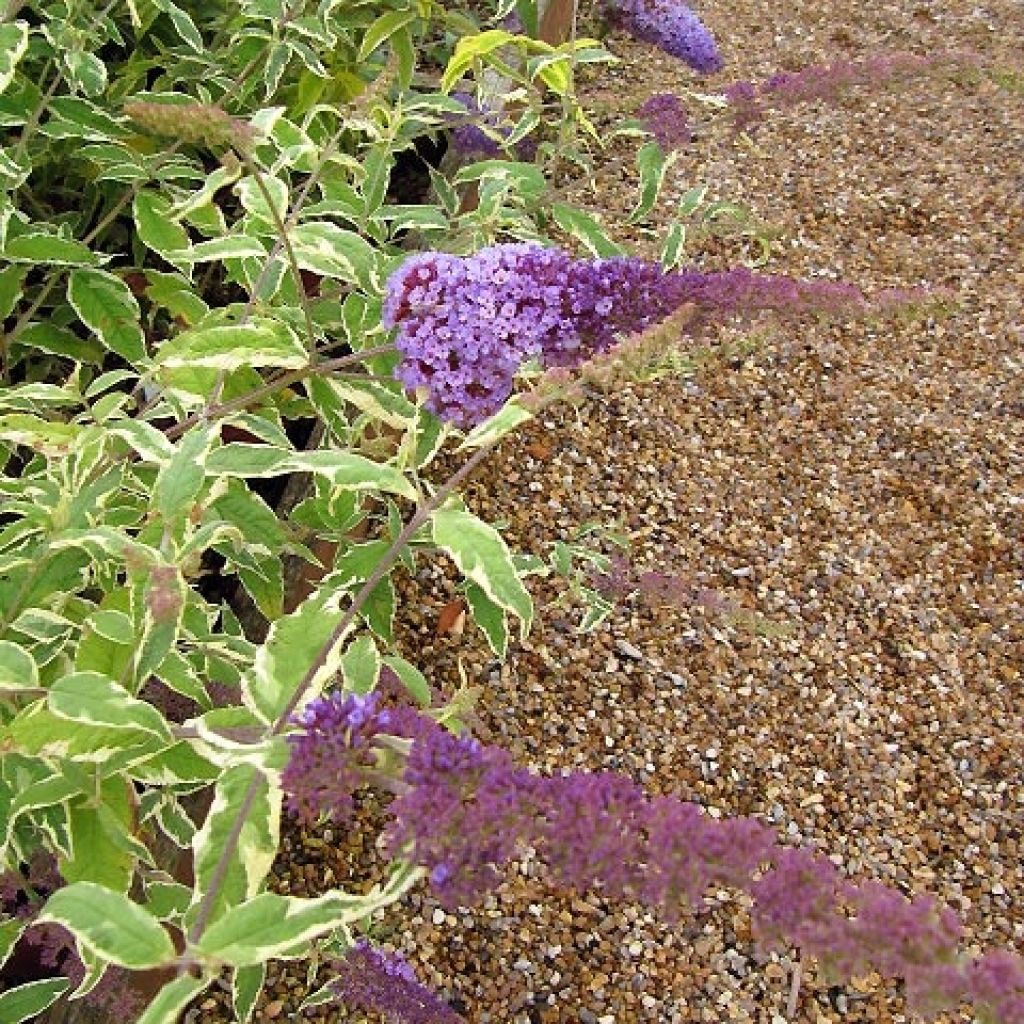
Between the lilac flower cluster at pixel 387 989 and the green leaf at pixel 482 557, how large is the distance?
640 mm

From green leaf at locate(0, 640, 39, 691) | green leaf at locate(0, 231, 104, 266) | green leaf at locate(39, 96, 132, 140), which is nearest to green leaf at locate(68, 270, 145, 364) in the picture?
green leaf at locate(0, 231, 104, 266)

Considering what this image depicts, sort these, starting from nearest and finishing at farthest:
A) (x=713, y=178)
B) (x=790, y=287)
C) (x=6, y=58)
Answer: (x=790, y=287), (x=6, y=58), (x=713, y=178)

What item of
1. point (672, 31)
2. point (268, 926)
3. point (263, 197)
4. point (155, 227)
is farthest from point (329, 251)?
point (672, 31)

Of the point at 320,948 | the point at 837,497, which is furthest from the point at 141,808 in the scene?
the point at 837,497

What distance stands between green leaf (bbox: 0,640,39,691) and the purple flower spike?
41 cm

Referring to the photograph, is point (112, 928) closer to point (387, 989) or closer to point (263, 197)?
A: point (387, 989)

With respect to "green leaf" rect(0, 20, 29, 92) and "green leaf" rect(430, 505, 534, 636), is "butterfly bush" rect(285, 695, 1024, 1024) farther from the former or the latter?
"green leaf" rect(0, 20, 29, 92)

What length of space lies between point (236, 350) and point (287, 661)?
0.43 meters

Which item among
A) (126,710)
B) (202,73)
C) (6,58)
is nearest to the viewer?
(126,710)

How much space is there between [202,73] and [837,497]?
6.03ft

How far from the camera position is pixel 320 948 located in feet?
5.84

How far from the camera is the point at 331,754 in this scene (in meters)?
1.01

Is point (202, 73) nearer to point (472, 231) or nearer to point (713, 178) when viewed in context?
point (472, 231)

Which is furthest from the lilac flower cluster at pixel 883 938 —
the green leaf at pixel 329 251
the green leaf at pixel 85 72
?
the green leaf at pixel 85 72
